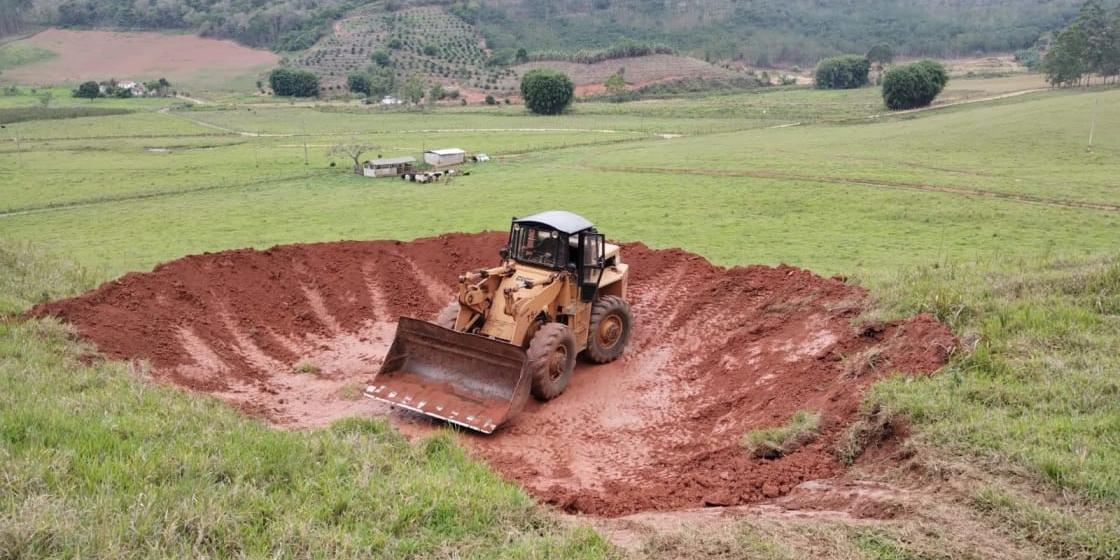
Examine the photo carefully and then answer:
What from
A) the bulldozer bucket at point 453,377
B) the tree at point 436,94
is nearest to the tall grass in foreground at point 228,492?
the bulldozer bucket at point 453,377

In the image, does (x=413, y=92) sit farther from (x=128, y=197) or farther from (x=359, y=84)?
(x=128, y=197)

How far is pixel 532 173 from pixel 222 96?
85.7 metres

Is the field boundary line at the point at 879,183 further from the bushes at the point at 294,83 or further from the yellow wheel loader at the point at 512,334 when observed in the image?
the bushes at the point at 294,83

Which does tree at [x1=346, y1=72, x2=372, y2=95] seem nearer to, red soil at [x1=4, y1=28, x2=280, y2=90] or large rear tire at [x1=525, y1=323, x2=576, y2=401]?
red soil at [x1=4, y1=28, x2=280, y2=90]

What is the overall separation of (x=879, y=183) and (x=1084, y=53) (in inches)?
2460

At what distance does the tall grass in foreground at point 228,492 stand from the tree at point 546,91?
77.0 meters

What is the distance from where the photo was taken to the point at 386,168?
42.9 m

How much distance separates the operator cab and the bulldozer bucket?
220cm

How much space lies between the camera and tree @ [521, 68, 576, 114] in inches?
3268

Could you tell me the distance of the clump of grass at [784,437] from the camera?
9547mm

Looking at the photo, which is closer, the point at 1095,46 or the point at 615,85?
the point at 1095,46

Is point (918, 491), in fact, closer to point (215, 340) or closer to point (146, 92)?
point (215, 340)

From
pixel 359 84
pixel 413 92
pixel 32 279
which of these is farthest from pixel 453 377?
pixel 359 84

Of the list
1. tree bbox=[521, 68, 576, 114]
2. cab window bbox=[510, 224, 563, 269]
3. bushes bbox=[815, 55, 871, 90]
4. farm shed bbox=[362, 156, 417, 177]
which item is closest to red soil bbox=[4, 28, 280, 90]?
tree bbox=[521, 68, 576, 114]
